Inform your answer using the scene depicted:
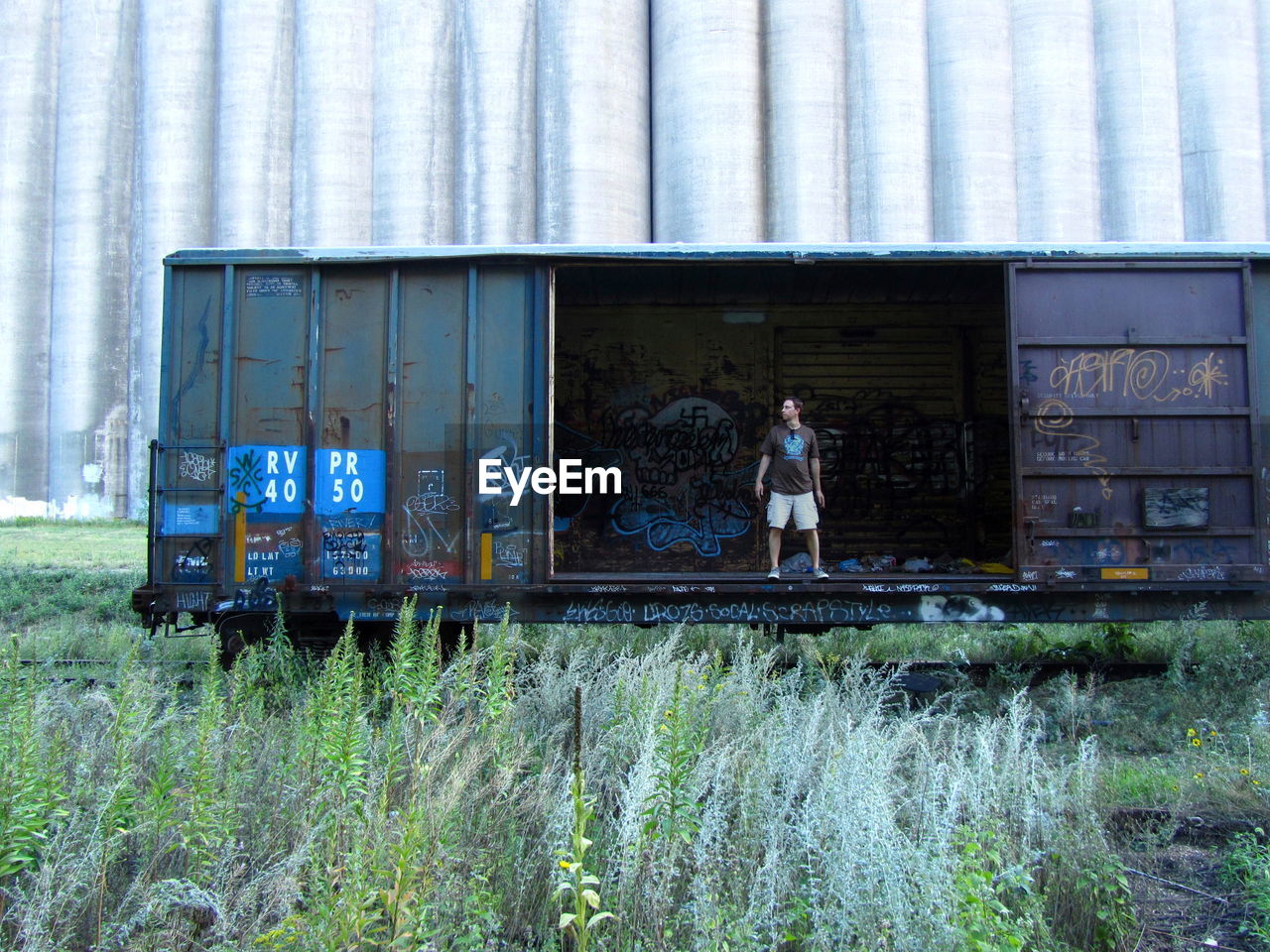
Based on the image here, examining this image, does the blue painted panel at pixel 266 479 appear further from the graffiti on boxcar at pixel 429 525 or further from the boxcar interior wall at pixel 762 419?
the boxcar interior wall at pixel 762 419

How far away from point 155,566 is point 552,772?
4.37 meters

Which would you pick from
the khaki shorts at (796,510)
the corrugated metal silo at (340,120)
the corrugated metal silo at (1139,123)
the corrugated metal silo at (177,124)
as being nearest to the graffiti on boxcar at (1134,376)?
the khaki shorts at (796,510)

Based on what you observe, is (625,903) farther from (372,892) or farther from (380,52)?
(380,52)

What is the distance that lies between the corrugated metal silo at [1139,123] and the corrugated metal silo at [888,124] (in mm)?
4948

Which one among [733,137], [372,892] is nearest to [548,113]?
[733,137]

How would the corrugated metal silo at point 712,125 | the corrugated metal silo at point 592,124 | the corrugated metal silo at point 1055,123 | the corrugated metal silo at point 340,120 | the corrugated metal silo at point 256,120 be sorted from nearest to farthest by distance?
the corrugated metal silo at point 712,125 → the corrugated metal silo at point 592,124 → the corrugated metal silo at point 1055,123 → the corrugated metal silo at point 340,120 → the corrugated metal silo at point 256,120

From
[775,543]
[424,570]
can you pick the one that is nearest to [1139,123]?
[775,543]

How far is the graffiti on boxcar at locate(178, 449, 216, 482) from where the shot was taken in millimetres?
6906

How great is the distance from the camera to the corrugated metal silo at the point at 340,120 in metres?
21.9

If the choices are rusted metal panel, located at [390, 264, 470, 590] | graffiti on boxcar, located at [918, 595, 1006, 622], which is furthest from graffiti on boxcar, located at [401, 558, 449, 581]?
graffiti on boxcar, located at [918, 595, 1006, 622]

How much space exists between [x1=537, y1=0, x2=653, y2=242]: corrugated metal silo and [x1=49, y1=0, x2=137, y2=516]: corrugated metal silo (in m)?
13.9

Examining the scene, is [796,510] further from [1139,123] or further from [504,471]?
[1139,123]

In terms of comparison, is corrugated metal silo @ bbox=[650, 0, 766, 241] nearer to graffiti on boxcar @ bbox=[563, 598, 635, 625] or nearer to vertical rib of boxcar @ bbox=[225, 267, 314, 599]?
vertical rib of boxcar @ bbox=[225, 267, 314, 599]

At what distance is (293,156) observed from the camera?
75.1 ft
